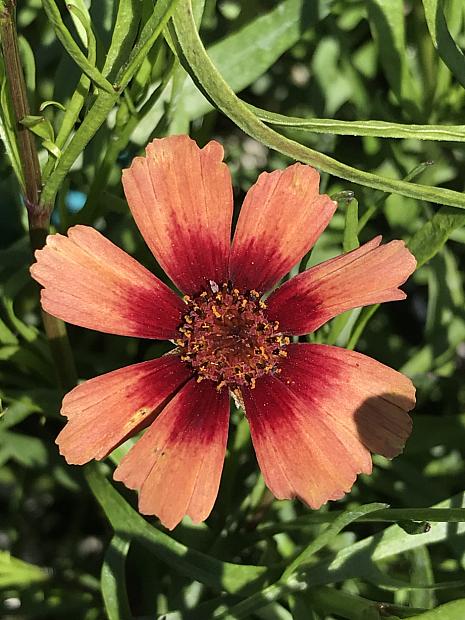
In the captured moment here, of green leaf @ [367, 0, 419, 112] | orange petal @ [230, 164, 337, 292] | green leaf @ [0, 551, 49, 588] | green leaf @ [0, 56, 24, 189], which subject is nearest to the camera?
green leaf @ [0, 56, 24, 189]

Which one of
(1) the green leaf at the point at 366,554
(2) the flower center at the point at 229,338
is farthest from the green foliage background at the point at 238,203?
(2) the flower center at the point at 229,338

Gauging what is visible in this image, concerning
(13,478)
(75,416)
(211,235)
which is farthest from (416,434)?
(13,478)

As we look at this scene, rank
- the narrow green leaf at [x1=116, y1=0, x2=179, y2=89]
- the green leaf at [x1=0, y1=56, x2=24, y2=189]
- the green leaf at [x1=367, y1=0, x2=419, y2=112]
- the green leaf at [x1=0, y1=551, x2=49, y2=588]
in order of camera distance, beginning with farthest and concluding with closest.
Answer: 1. the green leaf at [x1=367, y1=0, x2=419, y2=112]
2. the green leaf at [x1=0, y1=551, x2=49, y2=588]
3. the green leaf at [x1=0, y1=56, x2=24, y2=189]
4. the narrow green leaf at [x1=116, y1=0, x2=179, y2=89]

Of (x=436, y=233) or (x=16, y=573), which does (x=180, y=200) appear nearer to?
(x=436, y=233)

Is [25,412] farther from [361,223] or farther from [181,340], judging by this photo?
[361,223]

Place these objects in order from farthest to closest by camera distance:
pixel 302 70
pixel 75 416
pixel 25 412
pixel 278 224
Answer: pixel 302 70 → pixel 25 412 → pixel 278 224 → pixel 75 416

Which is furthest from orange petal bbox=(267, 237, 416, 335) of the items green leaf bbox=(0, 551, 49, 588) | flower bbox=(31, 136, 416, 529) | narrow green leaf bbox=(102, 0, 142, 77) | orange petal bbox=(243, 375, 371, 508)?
green leaf bbox=(0, 551, 49, 588)

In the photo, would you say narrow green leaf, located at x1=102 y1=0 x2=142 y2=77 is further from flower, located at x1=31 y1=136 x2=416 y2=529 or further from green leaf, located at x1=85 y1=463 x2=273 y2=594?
green leaf, located at x1=85 y1=463 x2=273 y2=594
